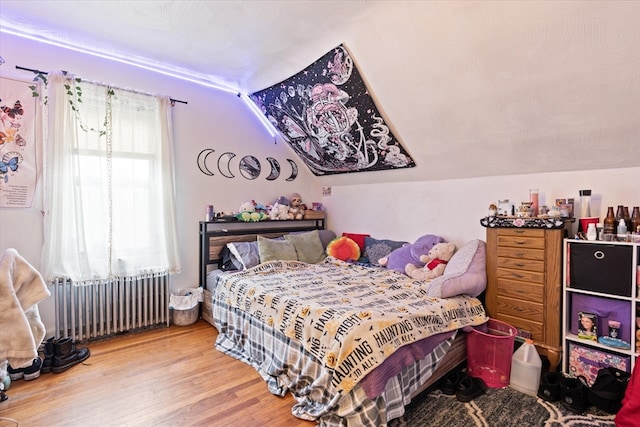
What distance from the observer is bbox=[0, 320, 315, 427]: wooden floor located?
1.80 meters

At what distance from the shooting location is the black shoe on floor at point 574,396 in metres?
1.85

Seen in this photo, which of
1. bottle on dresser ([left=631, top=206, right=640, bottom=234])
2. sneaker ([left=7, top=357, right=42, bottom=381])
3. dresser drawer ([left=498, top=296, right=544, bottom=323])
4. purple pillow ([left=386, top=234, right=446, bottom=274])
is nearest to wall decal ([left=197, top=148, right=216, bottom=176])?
sneaker ([left=7, top=357, right=42, bottom=381])

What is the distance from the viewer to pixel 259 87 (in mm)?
3408

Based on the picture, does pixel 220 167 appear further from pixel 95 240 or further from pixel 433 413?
pixel 433 413

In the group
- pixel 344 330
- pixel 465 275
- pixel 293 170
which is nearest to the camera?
pixel 344 330

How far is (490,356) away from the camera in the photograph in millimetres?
2156

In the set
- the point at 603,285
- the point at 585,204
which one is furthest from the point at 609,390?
the point at 585,204

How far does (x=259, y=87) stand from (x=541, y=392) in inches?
139

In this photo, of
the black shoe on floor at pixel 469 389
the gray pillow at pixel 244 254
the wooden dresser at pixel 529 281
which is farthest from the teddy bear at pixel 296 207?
the black shoe on floor at pixel 469 389

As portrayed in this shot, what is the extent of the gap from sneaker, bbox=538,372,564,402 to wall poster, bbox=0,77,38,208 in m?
3.96

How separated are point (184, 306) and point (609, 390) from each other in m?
3.32

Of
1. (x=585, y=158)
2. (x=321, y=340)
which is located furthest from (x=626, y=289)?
(x=321, y=340)

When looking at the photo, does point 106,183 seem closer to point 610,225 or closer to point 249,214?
point 249,214

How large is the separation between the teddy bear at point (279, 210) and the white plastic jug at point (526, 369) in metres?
2.67
